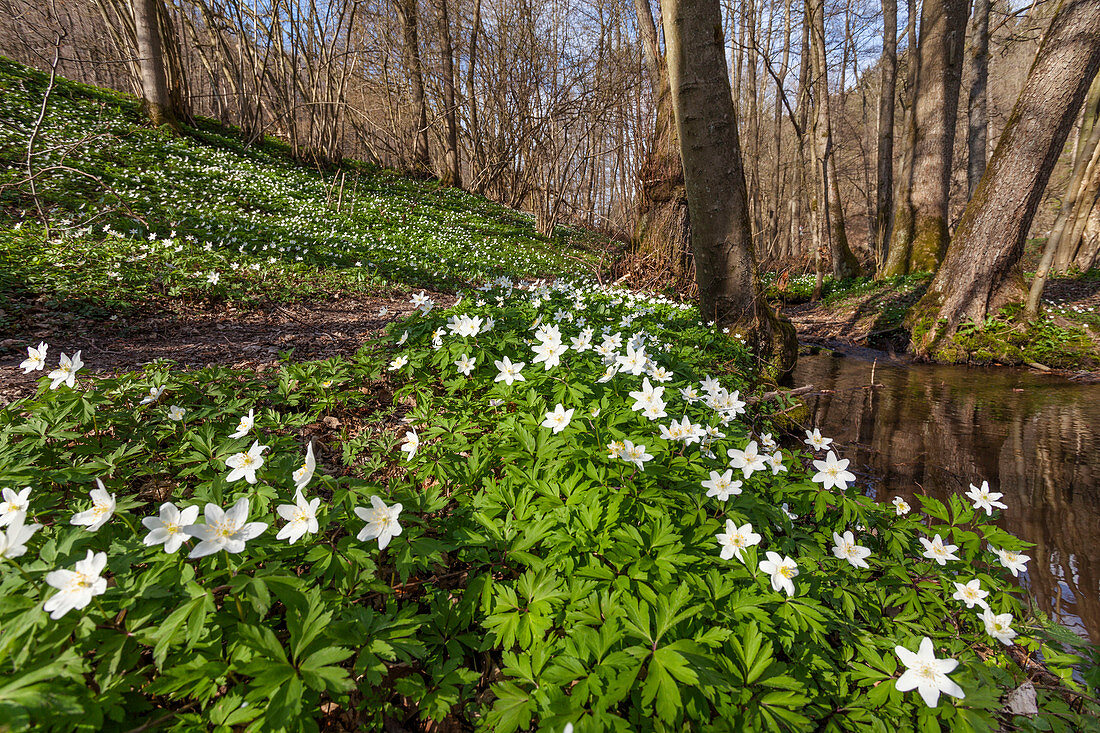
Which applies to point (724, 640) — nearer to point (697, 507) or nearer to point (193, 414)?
point (697, 507)

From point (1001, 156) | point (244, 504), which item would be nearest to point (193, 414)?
point (244, 504)

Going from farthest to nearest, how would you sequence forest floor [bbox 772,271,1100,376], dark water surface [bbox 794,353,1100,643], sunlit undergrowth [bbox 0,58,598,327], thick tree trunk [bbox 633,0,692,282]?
thick tree trunk [bbox 633,0,692,282], forest floor [bbox 772,271,1100,376], sunlit undergrowth [bbox 0,58,598,327], dark water surface [bbox 794,353,1100,643]

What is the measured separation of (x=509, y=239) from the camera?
14148 mm

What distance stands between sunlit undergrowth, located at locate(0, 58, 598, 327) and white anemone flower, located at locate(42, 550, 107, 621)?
415 centimetres

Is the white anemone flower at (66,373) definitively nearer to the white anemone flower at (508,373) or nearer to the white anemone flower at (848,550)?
the white anemone flower at (508,373)

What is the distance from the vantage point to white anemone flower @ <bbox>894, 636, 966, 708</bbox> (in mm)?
1283

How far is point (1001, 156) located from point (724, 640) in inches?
340

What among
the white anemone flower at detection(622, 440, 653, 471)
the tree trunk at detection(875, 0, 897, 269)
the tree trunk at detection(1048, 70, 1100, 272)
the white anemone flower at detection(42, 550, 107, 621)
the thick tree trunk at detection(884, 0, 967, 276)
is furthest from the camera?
the tree trunk at detection(875, 0, 897, 269)

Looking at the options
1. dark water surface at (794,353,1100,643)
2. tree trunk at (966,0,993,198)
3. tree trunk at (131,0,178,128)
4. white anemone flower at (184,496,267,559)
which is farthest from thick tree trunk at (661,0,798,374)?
tree trunk at (131,0,178,128)

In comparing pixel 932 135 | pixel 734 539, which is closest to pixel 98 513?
pixel 734 539

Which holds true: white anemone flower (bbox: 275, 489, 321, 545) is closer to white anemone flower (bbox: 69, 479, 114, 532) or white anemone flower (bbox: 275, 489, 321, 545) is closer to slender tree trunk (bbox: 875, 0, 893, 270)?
white anemone flower (bbox: 69, 479, 114, 532)

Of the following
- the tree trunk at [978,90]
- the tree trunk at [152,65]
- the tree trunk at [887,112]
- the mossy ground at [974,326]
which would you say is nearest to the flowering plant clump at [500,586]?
the mossy ground at [974,326]

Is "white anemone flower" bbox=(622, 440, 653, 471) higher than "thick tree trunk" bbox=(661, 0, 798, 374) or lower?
lower

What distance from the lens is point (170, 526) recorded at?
1.25 m
